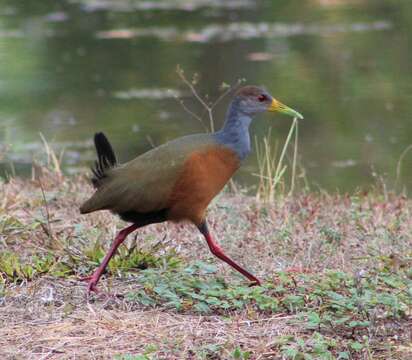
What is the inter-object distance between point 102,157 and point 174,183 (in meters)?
0.47

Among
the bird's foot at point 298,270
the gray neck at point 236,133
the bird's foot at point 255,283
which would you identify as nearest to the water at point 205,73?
the bird's foot at point 298,270

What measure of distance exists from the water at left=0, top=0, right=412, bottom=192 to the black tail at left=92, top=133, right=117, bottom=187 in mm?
4007

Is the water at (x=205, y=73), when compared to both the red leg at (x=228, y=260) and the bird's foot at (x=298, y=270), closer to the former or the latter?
the bird's foot at (x=298, y=270)

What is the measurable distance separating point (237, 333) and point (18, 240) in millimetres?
1769

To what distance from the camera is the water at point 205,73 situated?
10570 millimetres

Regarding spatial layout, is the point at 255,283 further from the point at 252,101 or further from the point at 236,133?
the point at 252,101

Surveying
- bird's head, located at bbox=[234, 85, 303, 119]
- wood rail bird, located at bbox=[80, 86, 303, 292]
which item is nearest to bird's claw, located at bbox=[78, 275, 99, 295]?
wood rail bird, located at bbox=[80, 86, 303, 292]

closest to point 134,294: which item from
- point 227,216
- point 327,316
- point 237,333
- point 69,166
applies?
point 237,333

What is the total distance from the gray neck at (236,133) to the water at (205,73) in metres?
3.90

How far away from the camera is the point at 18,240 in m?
5.81

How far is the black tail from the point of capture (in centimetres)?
529

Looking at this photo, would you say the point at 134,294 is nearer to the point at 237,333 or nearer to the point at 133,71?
the point at 237,333

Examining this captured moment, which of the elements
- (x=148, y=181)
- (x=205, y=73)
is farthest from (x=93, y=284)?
(x=205, y=73)

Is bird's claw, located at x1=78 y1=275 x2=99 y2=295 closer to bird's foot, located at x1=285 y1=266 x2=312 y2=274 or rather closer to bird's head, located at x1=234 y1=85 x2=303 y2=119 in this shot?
bird's foot, located at x1=285 y1=266 x2=312 y2=274
